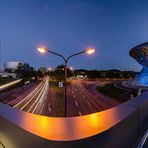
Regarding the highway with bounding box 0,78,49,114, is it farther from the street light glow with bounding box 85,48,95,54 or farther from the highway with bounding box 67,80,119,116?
the street light glow with bounding box 85,48,95,54

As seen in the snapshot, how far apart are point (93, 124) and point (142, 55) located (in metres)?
67.0

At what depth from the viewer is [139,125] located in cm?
416

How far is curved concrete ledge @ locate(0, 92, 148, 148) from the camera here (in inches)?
134

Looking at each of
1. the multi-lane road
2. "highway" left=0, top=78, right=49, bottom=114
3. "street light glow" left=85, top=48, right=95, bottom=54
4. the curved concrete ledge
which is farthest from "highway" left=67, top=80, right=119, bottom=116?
the curved concrete ledge

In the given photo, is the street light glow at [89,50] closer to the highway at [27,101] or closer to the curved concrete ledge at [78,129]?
the curved concrete ledge at [78,129]

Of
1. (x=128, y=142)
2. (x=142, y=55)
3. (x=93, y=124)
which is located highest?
(x=142, y=55)

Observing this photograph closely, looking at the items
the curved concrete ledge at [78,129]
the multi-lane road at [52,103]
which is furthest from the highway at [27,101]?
the curved concrete ledge at [78,129]

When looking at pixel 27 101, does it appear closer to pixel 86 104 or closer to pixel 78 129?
pixel 86 104

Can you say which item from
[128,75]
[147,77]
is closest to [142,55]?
[147,77]

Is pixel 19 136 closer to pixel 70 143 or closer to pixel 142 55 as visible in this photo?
pixel 70 143

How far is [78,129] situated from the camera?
147 inches

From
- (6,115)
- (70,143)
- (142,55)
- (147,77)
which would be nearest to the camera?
(70,143)

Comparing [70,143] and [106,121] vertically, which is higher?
[106,121]

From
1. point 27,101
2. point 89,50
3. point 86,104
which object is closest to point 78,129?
point 89,50
